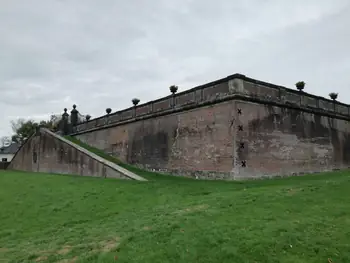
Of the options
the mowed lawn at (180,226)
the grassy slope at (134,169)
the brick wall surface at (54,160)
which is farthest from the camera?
the brick wall surface at (54,160)

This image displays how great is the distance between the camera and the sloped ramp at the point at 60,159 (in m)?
16.5

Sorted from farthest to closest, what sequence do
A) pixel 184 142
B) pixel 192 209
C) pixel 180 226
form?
1. pixel 184 142
2. pixel 192 209
3. pixel 180 226

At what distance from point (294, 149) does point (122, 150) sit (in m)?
10.5

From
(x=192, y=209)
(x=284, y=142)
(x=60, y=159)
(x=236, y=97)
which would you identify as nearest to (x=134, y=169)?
(x=60, y=159)

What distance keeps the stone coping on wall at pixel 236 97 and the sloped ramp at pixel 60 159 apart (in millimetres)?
3730

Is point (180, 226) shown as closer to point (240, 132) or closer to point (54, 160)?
point (240, 132)

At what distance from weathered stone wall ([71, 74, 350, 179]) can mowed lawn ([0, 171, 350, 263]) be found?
3808 millimetres

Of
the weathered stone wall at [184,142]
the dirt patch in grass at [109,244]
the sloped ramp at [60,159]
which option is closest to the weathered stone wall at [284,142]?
the weathered stone wall at [184,142]

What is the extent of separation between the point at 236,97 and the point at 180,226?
28.7ft

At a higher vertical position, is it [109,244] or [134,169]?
[134,169]

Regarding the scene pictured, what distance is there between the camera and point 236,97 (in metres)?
14.1

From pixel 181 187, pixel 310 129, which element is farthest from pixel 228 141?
pixel 310 129

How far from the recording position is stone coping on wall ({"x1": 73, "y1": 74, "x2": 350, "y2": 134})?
569 inches

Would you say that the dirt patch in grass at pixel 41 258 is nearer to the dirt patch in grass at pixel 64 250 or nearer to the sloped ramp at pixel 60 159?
the dirt patch in grass at pixel 64 250
